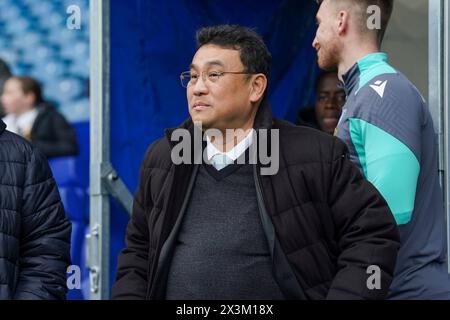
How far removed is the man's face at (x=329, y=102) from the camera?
17.4 feet

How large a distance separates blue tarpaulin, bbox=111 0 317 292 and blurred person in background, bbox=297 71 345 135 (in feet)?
0.67

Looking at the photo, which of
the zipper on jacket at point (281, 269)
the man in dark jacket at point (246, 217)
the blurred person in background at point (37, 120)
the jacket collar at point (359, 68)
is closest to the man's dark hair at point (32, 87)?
the blurred person in background at point (37, 120)

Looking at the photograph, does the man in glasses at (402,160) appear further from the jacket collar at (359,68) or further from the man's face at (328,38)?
the man's face at (328,38)

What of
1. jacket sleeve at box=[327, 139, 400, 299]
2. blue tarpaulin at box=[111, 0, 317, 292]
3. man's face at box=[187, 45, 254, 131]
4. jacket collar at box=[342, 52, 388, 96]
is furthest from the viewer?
blue tarpaulin at box=[111, 0, 317, 292]

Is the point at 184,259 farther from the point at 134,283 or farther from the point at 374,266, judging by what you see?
the point at 374,266

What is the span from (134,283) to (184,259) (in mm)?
208

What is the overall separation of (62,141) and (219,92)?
191 cm

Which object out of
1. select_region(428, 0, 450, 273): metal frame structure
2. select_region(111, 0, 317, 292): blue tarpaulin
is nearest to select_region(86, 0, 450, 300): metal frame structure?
select_region(111, 0, 317, 292): blue tarpaulin

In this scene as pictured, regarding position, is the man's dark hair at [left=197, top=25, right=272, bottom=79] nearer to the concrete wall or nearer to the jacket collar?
the jacket collar

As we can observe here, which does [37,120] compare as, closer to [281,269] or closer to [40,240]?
[40,240]

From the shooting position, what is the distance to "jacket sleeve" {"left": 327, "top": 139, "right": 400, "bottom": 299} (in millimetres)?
3122

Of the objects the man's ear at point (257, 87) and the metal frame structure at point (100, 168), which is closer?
the man's ear at point (257, 87)

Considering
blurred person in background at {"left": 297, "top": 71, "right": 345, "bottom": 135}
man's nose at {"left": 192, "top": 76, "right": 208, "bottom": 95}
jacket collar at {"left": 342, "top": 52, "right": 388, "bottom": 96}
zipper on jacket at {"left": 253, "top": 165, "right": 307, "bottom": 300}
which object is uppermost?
blurred person in background at {"left": 297, "top": 71, "right": 345, "bottom": 135}

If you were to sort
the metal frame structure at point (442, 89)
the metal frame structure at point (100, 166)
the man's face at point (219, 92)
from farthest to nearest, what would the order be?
the metal frame structure at point (100, 166) < the metal frame structure at point (442, 89) < the man's face at point (219, 92)
